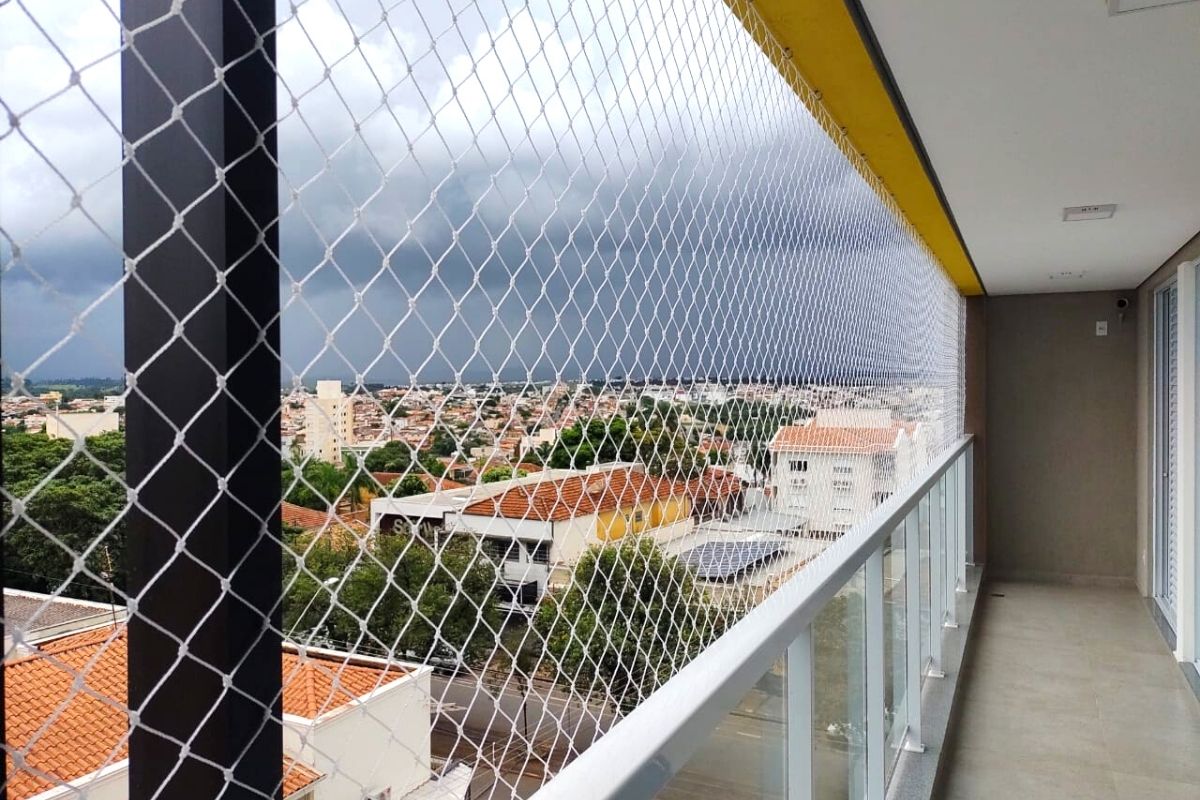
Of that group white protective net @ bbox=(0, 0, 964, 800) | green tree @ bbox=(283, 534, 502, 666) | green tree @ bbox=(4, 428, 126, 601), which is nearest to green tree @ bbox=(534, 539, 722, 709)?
white protective net @ bbox=(0, 0, 964, 800)

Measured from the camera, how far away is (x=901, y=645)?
8.99 feet

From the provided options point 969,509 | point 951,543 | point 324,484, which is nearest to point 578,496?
point 324,484

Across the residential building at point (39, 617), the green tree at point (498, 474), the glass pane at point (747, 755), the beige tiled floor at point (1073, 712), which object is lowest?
the beige tiled floor at point (1073, 712)

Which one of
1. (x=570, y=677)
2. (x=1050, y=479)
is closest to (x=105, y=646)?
(x=570, y=677)

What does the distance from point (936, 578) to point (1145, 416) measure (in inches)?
105

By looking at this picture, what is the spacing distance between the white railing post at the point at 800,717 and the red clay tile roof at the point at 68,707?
1.04 meters

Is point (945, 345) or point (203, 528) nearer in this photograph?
point (203, 528)

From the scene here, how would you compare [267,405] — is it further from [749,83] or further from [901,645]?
[901,645]

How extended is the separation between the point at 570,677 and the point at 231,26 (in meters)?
0.68

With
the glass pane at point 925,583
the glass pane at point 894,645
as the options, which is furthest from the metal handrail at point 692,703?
the glass pane at point 925,583

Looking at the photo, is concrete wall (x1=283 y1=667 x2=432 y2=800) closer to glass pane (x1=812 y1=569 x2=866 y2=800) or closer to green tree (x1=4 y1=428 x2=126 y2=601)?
green tree (x1=4 y1=428 x2=126 y2=601)

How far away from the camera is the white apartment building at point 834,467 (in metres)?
1.68

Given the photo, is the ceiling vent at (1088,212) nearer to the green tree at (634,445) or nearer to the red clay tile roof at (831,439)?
the red clay tile roof at (831,439)

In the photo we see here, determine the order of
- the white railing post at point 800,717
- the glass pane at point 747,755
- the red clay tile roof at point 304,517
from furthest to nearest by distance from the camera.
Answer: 1. the white railing post at point 800,717
2. the glass pane at point 747,755
3. the red clay tile roof at point 304,517
